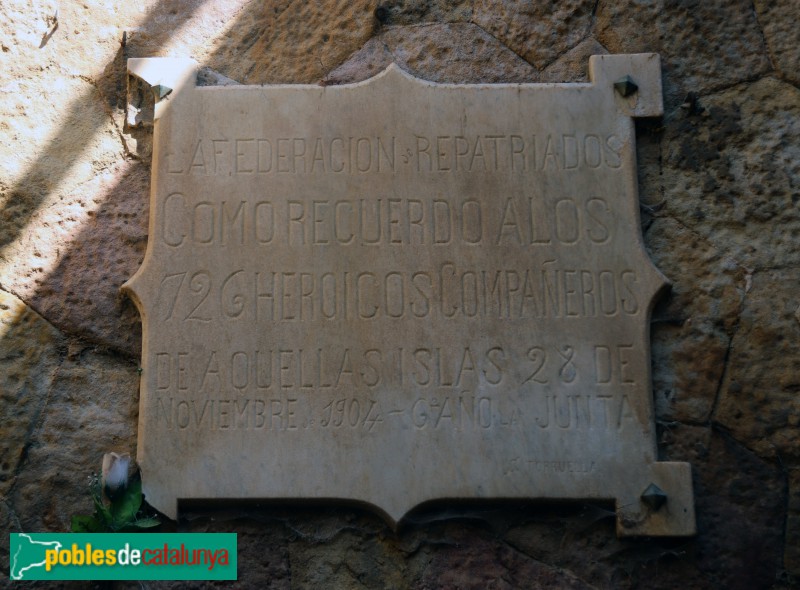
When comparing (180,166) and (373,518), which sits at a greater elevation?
(180,166)

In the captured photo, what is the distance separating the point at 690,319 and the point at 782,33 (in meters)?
1.28

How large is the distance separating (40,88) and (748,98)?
293cm

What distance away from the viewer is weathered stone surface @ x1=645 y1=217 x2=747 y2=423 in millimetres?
2895

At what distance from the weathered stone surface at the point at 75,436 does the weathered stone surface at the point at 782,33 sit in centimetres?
285

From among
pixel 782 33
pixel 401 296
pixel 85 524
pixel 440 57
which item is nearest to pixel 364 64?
pixel 440 57

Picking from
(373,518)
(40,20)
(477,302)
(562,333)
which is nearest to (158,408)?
(373,518)

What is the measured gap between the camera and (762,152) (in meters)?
3.12

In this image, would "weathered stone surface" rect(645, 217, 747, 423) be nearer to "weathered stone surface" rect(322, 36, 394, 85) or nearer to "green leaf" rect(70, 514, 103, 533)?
"weathered stone surface" rect(322, 36, 394, 85)

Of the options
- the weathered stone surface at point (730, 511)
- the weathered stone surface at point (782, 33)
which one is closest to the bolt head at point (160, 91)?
the weathered stone surface at point (730, 511)

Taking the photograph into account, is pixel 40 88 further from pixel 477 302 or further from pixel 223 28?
pixel 477 302

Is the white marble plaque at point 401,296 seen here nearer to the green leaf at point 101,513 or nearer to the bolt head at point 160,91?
the bolt head at point 160,91

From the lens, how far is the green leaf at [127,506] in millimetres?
2721

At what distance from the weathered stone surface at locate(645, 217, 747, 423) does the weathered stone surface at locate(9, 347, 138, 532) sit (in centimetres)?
199

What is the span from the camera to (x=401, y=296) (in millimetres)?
2930
